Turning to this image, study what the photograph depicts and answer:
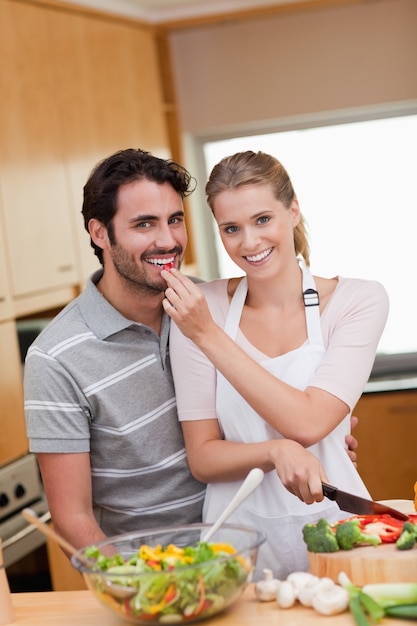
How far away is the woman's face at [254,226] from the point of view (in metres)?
1.92

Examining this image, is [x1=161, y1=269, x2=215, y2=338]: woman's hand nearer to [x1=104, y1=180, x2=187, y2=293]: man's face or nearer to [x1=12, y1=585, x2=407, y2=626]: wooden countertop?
[x1=104, y1=180, x2=187, y2=293]: man's face

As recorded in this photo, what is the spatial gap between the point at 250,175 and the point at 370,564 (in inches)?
32.8

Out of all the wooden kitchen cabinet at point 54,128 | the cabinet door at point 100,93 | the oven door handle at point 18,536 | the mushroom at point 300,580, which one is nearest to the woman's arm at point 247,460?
the mushroom at point 300,580

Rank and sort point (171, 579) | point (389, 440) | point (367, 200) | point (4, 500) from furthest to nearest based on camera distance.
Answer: point (367, 200)
point (389, 440)
point (4, 500)
point (171, 579)

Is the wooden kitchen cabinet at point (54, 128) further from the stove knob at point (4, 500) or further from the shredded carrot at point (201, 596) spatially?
the shredded carrot at point (201, 596)

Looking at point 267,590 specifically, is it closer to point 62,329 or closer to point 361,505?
point 361,505

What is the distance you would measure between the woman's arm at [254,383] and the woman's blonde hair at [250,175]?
0.79 feet

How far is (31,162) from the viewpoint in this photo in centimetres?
337

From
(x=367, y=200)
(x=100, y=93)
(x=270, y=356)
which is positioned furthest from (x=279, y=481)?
(x=367, y=200)

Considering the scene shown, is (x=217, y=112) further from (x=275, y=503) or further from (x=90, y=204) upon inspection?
(x=275, y=503)

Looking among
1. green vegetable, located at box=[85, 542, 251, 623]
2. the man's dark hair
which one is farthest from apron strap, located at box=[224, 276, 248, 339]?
green vegetable, located at box=[85, 542, 251, 623]

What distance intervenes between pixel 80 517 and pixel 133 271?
544 millimetres

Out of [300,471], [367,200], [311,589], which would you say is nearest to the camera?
[311,589]

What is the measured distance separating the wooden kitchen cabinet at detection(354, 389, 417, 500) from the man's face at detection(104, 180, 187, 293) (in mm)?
2495
